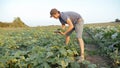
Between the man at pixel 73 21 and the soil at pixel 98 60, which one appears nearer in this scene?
the man at pixel 73 21

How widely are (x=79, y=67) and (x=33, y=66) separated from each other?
3.25 feet

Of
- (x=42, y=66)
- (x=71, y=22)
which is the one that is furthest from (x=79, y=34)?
(x=42, y=66)

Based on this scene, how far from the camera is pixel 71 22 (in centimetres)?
732

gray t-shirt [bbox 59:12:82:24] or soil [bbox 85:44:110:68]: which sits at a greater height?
gray t-shirt [bbox 59:12:82:24]

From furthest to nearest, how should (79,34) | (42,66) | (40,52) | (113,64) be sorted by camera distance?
(79,34) < (113,64) < (40,52) < (42,66)

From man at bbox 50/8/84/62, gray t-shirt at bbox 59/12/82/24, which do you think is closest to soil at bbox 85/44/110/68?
man at bbox 50/8/84/62

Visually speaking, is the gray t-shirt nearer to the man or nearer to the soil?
the man

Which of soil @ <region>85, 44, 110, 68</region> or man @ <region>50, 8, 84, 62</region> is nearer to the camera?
man @ <region>50, 8, 84, 62</region>

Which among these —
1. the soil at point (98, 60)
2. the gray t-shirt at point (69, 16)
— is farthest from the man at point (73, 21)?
the soil at point (98, 60)

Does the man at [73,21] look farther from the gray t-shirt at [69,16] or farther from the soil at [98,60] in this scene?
the soil at [98,60]

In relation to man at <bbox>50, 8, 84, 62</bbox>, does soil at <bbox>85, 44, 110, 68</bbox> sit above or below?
below

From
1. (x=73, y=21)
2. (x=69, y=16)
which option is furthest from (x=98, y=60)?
(x=69, y=16)

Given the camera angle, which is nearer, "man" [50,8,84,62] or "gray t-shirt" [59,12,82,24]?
"man" [50,8,84,62]

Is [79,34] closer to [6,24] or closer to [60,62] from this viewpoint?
[60,62]
